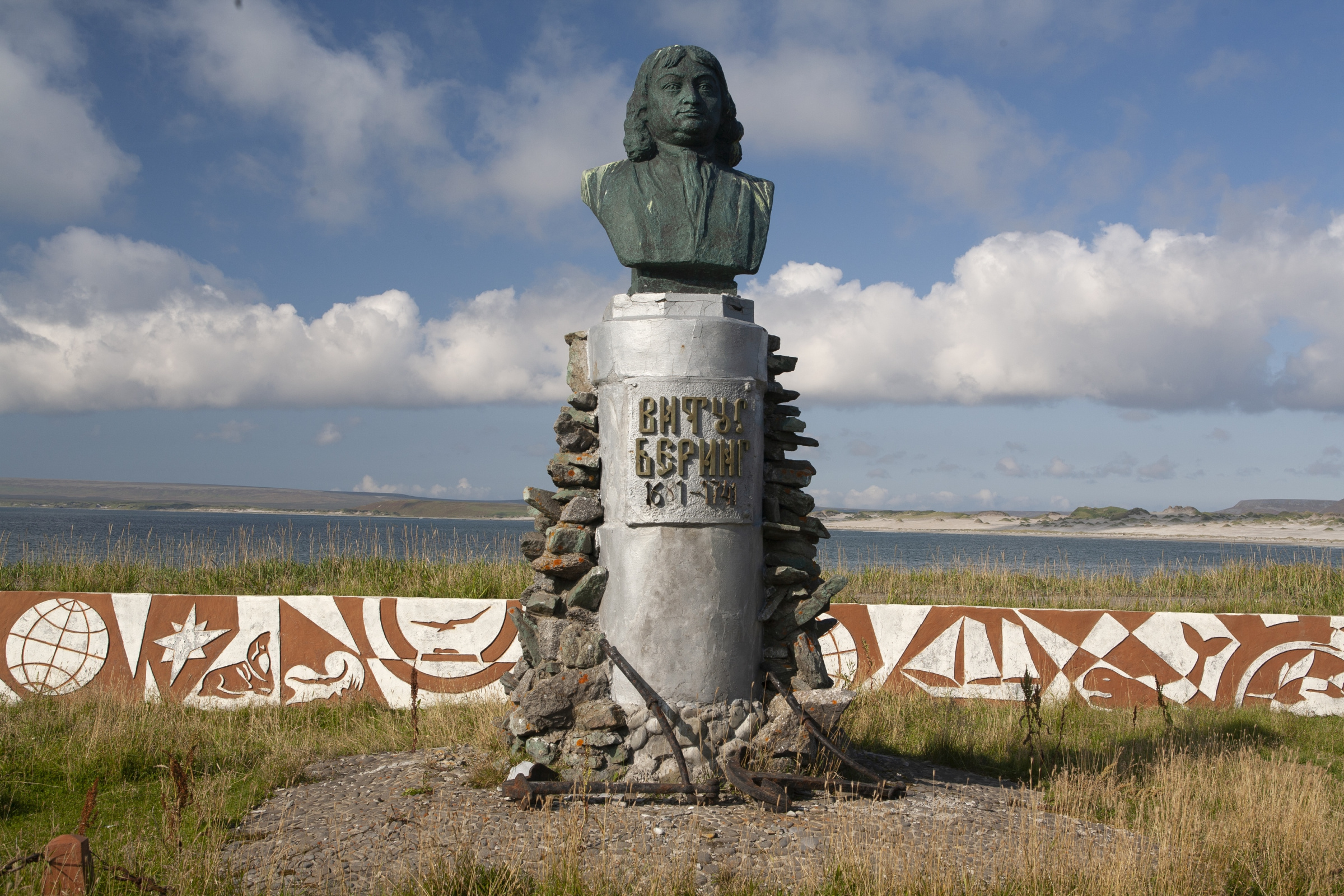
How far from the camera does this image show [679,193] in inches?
247

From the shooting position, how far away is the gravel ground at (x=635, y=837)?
13.8 ft

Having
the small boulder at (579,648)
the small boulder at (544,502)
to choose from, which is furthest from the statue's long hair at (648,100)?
the small boulder at (579,648)

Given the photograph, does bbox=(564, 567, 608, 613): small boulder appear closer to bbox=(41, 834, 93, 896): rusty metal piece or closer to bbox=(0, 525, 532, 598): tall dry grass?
bbox=(41, 834, 93, 896): rusty metal piece

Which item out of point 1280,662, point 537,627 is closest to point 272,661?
point 537,627

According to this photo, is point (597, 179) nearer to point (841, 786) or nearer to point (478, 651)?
point (841, 786)

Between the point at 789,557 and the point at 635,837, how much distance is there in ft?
7.32

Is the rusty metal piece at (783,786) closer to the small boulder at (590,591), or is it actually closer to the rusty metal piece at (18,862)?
the small boulder at (590,591)

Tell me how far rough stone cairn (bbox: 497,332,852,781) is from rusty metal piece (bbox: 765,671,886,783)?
0.26 ft

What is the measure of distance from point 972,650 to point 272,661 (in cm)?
746

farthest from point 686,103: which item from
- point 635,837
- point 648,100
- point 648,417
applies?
point 635,837

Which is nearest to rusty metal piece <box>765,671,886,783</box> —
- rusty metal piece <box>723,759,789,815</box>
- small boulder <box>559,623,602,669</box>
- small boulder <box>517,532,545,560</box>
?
rusty metal piece <box>723,759,789,815</box>

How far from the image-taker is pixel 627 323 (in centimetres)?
591

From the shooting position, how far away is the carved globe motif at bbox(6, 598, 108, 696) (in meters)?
9.91

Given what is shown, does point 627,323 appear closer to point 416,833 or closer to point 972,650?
point 416,833
